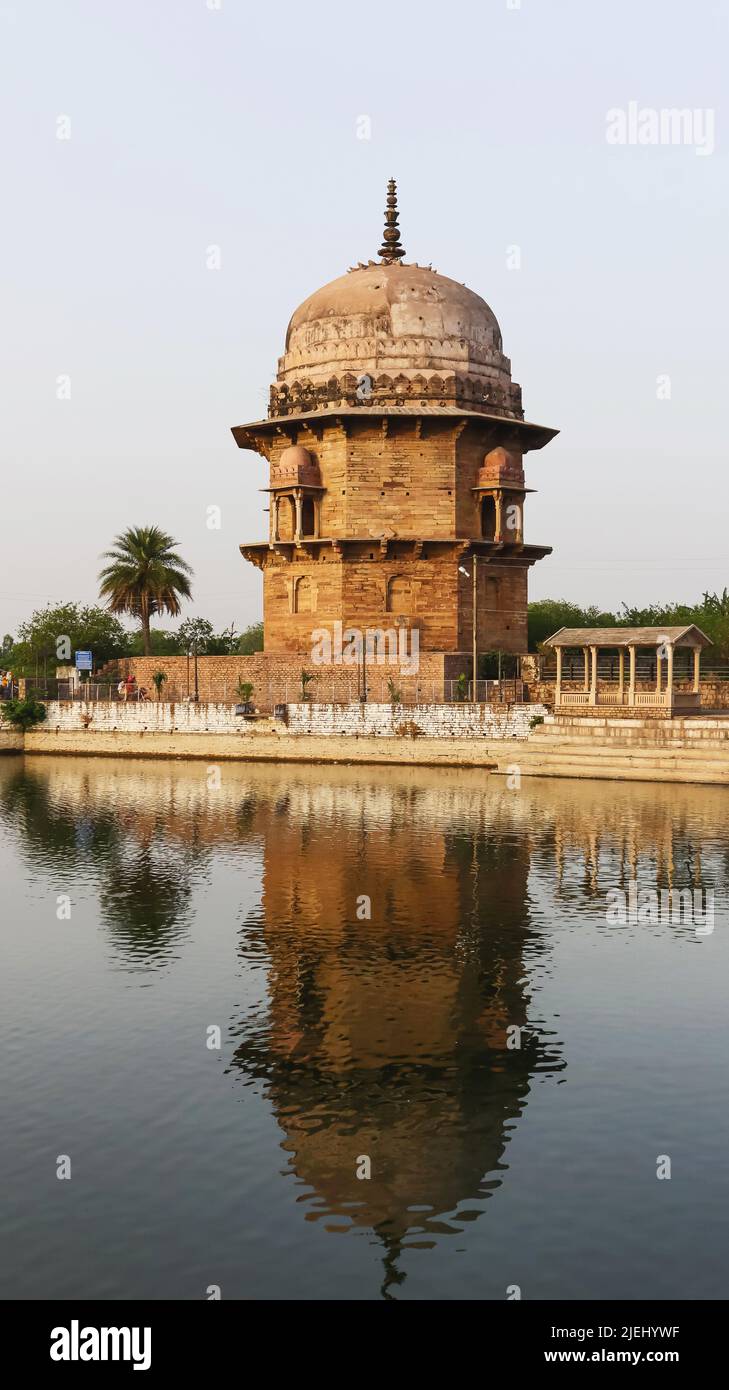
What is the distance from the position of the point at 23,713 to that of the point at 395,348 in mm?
21767

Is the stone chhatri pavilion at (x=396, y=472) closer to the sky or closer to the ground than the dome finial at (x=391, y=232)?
closer to the ground

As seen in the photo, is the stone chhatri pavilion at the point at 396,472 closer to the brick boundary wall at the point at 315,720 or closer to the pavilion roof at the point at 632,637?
the brick boundary wall at the point at 315,720

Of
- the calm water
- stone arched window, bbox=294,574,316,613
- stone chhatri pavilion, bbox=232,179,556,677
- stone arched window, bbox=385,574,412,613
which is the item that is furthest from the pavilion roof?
the calm water

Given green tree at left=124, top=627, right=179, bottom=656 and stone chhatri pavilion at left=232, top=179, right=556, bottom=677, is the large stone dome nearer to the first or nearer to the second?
stone chhatri pavilion at left=232, top=179, right=556, bottom=677

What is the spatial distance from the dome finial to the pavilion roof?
70.3ft

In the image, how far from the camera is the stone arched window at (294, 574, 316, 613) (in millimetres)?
52000

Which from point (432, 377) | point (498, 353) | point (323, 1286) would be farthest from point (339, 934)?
point (498, 353)

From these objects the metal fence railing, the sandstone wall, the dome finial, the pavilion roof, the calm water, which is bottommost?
the calm water

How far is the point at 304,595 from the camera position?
52.5 metres

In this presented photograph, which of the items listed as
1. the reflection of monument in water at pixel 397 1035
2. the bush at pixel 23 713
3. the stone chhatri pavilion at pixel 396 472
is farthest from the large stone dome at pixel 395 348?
the reflection of monument in water at pixel 397 1035

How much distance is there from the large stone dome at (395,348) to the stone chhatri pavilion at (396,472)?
0.19ft

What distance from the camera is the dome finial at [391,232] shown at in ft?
185
